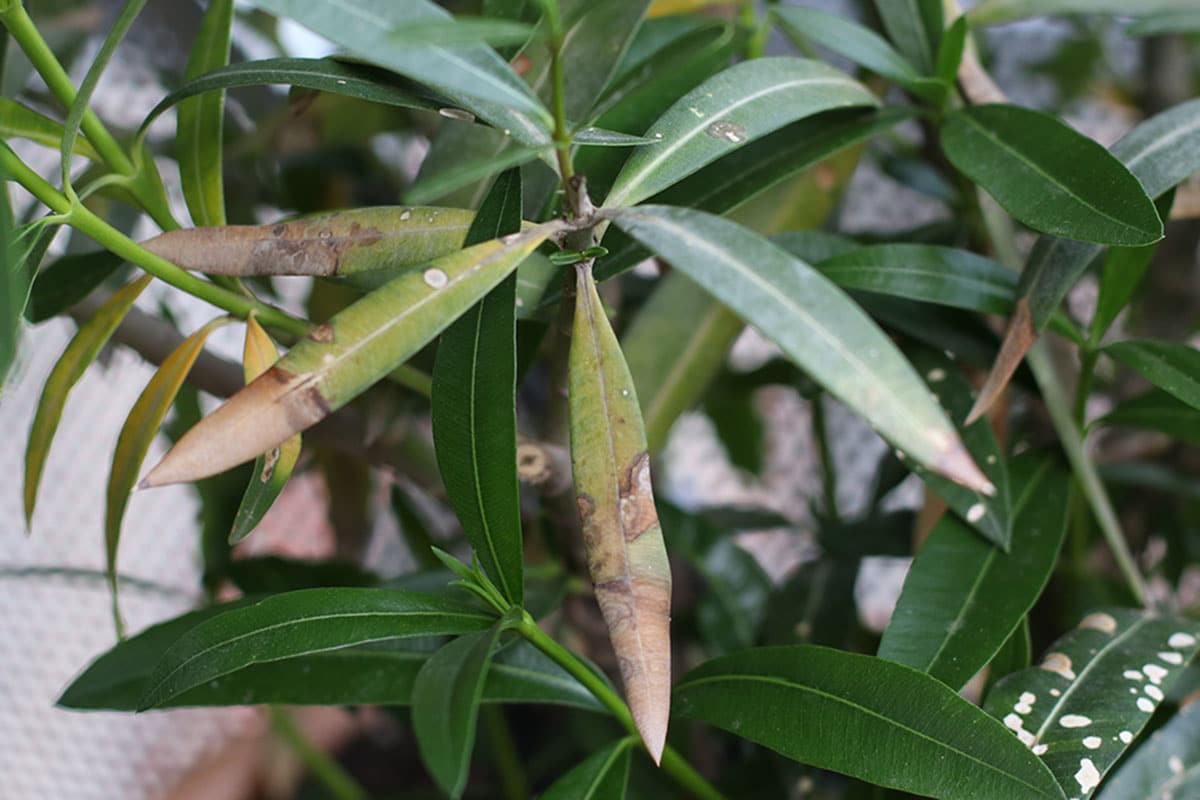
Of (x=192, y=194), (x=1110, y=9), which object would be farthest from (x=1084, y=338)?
(x=192, y=194)

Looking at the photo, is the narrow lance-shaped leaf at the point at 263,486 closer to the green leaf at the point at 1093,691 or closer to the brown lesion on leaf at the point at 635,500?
the brown lesion on leaf at the point at 635,500

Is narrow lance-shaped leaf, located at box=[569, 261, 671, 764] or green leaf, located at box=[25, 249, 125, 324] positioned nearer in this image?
narrow lance-shaped leaf, located at box=[569, 261, 671, 764]

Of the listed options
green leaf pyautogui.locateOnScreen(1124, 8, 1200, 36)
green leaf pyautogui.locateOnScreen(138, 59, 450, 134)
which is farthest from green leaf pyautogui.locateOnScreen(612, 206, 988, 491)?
green leaf pyautogui.locateOnScreen(1124, 8, 1200, 36)

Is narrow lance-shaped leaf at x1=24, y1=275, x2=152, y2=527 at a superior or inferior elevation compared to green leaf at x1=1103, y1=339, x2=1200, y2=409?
superior

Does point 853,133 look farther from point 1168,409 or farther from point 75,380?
point 75,380

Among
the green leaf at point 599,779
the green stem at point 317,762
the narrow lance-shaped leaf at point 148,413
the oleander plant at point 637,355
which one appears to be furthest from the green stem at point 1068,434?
the green stem at point 317,762

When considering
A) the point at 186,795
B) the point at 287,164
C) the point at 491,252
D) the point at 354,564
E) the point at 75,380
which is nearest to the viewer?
the point at 491,252

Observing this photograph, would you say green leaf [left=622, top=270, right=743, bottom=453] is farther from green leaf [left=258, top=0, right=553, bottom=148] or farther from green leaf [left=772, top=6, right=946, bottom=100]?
green leaf [left=258, top=0, right=553, bottom=148]
